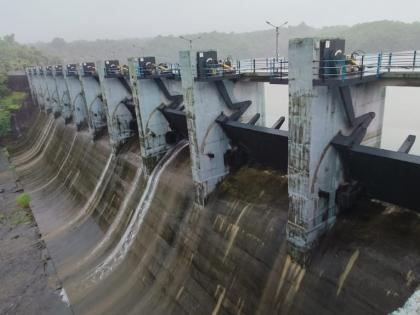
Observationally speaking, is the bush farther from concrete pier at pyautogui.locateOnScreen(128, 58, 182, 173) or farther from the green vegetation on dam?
concrete pier at pyautogui.locateOnScreen(128, 58, 182, 173)

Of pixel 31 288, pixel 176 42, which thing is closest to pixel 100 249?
pixel 31 288

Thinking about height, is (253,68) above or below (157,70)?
above

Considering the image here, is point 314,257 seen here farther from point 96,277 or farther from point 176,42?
point 176,42

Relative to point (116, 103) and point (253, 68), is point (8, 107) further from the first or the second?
point (253, 68)

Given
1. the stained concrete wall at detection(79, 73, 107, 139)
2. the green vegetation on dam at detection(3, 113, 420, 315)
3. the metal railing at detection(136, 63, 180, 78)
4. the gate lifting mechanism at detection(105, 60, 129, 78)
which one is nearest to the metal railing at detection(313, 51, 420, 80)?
the green vegetation on dam at detection(3, 113, 420, 315)

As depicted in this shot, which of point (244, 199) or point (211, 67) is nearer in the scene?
point (244, 199)

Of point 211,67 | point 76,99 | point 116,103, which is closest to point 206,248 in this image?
point 211,67
